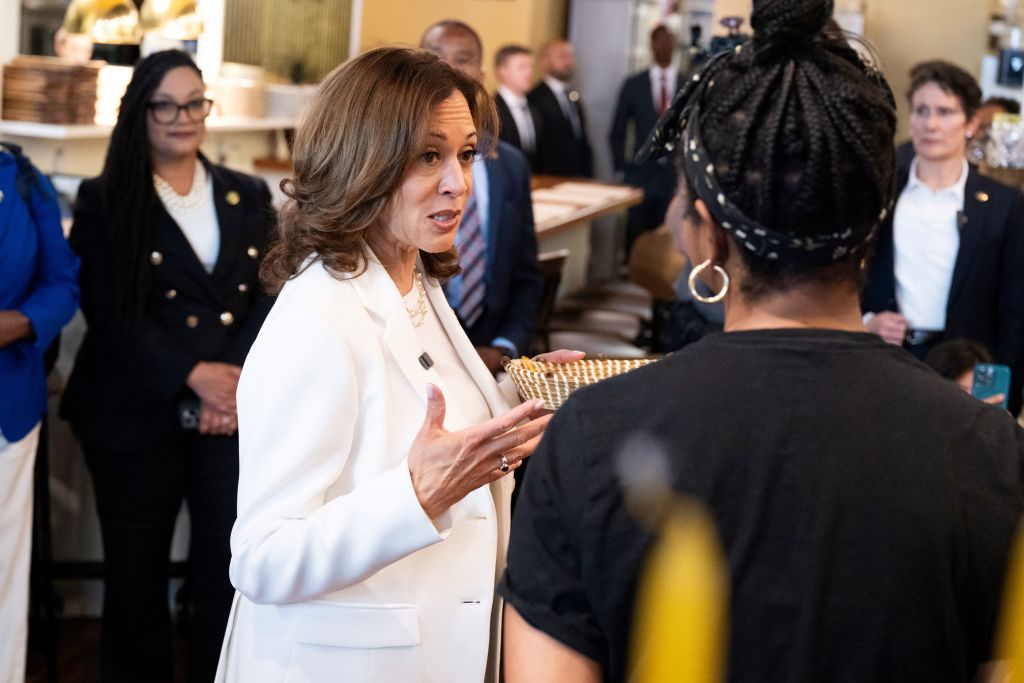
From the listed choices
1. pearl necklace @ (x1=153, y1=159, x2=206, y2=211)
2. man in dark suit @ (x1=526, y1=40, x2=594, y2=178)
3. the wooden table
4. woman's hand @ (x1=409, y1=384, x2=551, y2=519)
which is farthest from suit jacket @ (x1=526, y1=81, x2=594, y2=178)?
woman's hand @ (x1=409, y1=384, x2=551, y2=519)

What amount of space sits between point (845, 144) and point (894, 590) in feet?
1.28

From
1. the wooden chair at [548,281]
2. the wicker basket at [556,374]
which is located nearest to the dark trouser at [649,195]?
the wooden chair at [548,281]

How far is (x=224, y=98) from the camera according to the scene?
22.2 ft

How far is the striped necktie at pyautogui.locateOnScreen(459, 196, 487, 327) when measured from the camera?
389 cm

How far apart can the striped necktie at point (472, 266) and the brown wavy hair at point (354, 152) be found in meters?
1.88

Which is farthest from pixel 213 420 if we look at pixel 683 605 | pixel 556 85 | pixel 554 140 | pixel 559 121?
pixel 556 85

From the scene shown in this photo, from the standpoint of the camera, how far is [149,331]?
3.49 metres

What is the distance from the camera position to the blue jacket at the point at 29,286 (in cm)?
321

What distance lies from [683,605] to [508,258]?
284cm

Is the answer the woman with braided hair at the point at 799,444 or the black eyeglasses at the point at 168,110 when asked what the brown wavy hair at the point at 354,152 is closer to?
the woman with braided hair at the point at 799,444

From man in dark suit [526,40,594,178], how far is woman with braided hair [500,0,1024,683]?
32.6 ft

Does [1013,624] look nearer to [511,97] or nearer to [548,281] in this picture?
[548,281]

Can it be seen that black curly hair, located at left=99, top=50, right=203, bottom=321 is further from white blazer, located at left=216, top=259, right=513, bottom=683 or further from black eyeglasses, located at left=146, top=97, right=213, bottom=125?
white blazer, located at left=216, top=259, right=513, bottom=683

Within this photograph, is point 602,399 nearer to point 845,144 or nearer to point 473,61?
point 845,144
